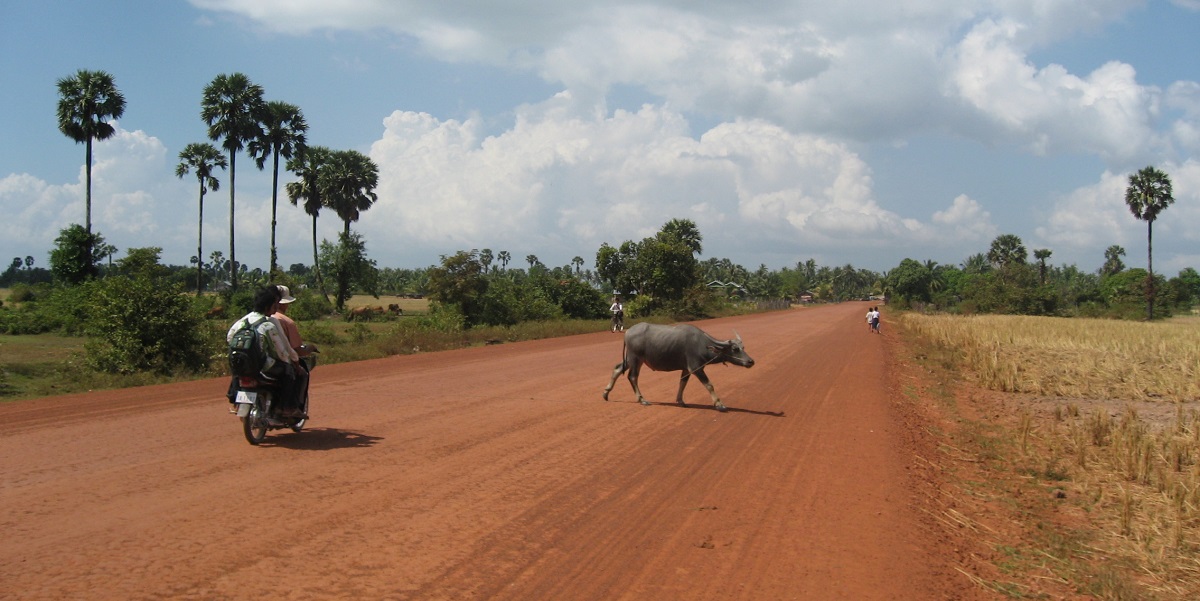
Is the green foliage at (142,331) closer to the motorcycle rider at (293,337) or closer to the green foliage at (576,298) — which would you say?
the motorcycle rider at (293,337)

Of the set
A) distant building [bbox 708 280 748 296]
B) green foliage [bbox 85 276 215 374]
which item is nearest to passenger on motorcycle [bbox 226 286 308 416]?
green foliage [bbox 85 276 215 374]

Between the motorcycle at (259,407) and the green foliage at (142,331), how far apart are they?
32.6 ft

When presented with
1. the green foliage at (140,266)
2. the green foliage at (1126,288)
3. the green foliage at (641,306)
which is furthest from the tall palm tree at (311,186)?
the green foliage at (1126,288)

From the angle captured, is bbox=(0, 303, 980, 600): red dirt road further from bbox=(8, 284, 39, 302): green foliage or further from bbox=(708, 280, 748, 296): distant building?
bbox=(708, 280, 748, 296): distant building

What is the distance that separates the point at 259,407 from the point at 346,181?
2253 inches

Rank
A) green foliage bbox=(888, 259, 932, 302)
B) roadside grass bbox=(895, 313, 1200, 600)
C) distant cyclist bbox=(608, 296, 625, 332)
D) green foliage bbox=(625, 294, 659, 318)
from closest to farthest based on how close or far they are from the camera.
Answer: roadside grass bbox=(895, 313, 1200, 600)
distant cyclist bbox=(608, 296, 625, 332)
green foliage bbox=(625, 294, 659, 318)
green foliage bbox=(888, 259, 932, 302)

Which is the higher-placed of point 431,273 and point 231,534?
point 431,273

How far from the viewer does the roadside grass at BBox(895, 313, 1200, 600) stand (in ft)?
19.8

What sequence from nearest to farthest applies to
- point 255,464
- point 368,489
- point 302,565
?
1. point 302,565
2. point 368,489
3. point 255,464

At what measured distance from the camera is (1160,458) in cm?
1036

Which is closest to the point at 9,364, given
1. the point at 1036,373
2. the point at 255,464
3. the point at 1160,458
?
the point at 255,464

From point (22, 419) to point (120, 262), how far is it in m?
16.0

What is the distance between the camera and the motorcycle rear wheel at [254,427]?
319 inches

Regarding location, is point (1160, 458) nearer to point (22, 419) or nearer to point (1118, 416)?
point (1118, 416)
